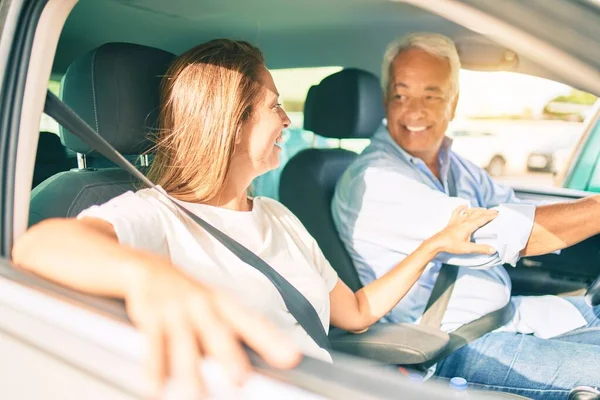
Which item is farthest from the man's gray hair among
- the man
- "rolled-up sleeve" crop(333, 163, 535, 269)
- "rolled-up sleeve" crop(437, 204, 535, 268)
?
"rolled-up sleeve" crop(437, 204, 535, 268)

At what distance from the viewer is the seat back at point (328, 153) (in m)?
2.11

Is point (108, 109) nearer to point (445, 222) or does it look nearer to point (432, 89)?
point (445, 222)

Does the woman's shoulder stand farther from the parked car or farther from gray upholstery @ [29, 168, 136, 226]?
the parked car

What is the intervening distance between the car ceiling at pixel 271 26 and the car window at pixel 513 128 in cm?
21

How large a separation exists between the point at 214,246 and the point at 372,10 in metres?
1.33

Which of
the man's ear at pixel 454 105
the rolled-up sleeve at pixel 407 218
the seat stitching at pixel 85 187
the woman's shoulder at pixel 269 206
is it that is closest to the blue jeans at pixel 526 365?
the rolled-up sleeve at pixel 407 218

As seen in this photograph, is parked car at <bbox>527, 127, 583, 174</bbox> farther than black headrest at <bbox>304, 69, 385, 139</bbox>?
Yes

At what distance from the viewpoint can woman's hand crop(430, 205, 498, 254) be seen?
69.8 inches

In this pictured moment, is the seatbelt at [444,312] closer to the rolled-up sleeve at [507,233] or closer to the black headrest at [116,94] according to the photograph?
the rolled-up sleeve at [507,233]

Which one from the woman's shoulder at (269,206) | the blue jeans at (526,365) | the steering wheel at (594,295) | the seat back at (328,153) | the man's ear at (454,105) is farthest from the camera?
the man's ear at (454,105)

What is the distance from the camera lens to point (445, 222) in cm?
186

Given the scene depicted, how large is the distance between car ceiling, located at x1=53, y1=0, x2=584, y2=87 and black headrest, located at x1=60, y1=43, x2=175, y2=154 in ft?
1.74


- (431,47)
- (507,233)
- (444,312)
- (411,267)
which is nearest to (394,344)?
(411,267)

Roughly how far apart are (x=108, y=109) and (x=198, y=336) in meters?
1.00
